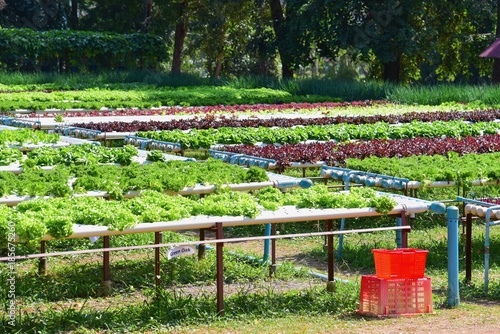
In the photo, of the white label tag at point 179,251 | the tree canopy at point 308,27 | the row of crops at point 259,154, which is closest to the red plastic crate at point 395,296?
the row of crops at point 259,154

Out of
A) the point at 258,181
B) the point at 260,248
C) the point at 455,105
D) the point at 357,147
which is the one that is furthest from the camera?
the point at 455,105

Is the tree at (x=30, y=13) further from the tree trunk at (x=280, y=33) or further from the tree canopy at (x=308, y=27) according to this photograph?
the tree trunk at (x=280, y=33)

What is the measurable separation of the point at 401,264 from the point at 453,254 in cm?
64

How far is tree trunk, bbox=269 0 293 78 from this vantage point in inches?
1700

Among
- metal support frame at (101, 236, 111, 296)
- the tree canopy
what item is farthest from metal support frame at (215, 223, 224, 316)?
the tree canopy

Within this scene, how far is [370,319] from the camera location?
26.1 ft

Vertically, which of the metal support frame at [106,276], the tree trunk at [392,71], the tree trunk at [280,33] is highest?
the tree trunk at [280,33]

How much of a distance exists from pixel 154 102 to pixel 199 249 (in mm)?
16889

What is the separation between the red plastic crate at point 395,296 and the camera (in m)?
8.01

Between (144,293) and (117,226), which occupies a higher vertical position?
(117,226)

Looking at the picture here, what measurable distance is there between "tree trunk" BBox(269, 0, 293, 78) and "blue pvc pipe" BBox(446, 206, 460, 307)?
114 feet

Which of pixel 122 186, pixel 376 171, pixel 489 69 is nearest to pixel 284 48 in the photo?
pixel 489 69

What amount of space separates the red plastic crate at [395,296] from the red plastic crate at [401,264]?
0.17 ft

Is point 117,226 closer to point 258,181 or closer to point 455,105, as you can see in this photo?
point 258,181
